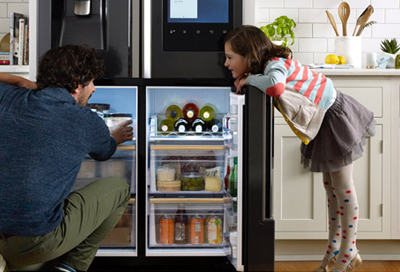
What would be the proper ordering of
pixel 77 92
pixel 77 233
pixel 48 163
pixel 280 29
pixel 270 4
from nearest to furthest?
pixel 48 163 → pixel 77 233 → pixel 77 92 → pixel 280 29 → pixel 270 4

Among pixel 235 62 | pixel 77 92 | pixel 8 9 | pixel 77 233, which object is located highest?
pixel 8 9

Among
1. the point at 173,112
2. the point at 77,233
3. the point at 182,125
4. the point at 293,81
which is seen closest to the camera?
the point at 77,233

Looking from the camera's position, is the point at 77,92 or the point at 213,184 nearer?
the point at 77,92

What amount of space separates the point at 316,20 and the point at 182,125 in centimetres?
136

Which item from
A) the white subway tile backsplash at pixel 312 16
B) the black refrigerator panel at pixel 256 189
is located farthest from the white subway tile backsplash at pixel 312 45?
the black refrigerator panel at pixel 256 189

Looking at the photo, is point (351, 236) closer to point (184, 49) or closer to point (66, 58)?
point (184, 49)

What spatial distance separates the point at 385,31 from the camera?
302cm

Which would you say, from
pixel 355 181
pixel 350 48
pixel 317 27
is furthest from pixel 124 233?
pixel 317 27

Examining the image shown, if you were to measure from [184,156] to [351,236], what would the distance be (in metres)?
0.91

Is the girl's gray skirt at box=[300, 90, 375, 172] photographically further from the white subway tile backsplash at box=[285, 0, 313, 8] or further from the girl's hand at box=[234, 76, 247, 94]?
the white subway tile backsplash at box=[285, 0, 313, 8]

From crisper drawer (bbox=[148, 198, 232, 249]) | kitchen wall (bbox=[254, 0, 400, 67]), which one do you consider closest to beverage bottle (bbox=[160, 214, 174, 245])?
crisper drawer (bbox=[148, 198, 232, 249])

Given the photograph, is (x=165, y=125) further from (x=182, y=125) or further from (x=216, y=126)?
(x=216, y=126)

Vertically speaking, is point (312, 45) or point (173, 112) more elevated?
point (312, 45)

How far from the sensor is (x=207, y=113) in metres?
2.34
